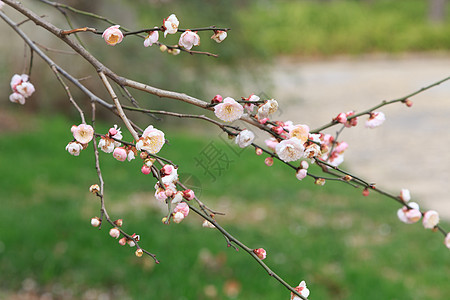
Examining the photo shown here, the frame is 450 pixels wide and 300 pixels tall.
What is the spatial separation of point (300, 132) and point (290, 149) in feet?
0.18

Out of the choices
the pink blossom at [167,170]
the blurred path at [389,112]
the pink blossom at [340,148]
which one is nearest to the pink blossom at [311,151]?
the pink blossom at [167,170]

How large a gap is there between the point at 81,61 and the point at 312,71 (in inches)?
348

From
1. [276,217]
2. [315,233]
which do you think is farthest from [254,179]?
[315,233]

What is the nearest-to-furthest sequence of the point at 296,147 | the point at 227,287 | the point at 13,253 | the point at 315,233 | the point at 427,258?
the point at 296,147, the point at 227,287, the point at 13,253, the point at 427,258, the point at 315,233

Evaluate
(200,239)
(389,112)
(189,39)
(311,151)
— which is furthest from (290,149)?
(389,112)

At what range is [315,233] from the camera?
4.35 metres

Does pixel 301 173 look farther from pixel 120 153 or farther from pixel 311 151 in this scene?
pixel 120 153

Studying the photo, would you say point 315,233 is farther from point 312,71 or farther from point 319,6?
point 319,6

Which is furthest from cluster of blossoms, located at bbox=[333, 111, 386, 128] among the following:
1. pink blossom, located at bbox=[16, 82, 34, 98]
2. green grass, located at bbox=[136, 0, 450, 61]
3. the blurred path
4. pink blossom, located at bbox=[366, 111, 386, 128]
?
green grass, located at bbox=[136, 0, 450, 61]

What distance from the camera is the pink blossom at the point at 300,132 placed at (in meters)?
1.02

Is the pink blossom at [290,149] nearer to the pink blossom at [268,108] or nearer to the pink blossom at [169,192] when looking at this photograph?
the pink blossom at [268,108]

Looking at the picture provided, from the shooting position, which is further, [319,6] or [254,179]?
[319,6]

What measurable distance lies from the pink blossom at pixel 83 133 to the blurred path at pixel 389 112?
15.4ft

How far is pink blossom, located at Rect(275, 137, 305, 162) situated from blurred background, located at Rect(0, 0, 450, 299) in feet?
0.57
